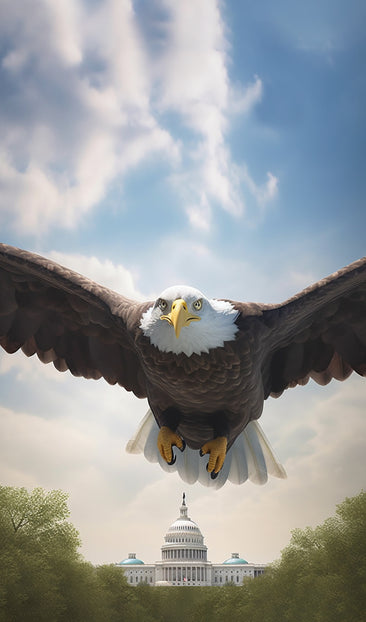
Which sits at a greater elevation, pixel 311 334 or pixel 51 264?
pixel 51 264

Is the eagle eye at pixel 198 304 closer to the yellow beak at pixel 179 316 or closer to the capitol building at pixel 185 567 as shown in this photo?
the yellow beak at pixel 179 316

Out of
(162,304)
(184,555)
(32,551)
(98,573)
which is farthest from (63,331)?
(184,555)

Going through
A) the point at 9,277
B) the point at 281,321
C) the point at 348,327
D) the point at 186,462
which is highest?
the point at 9,277

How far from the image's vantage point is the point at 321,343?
472cm

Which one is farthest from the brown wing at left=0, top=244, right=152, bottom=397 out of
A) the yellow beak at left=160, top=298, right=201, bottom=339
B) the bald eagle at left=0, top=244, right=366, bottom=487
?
the yellow beak at left=160, top=298, right=201, bottom=339

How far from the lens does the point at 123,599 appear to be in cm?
2084

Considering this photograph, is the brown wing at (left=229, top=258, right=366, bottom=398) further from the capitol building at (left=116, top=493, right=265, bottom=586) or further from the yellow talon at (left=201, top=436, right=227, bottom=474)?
the capitol building at (left=116, top=493, right=265, bottom=586)

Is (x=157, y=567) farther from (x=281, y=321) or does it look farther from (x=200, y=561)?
(x=281, y=321)

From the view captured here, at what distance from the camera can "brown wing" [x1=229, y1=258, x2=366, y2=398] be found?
4066mm

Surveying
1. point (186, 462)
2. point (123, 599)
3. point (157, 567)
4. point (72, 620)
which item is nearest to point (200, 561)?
point (157, 567)

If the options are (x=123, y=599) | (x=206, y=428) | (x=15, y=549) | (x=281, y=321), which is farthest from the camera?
(x=123, y=599)

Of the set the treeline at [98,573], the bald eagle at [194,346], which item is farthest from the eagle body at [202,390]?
the treeline at [98,573]

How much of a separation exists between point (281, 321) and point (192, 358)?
0.63 meters

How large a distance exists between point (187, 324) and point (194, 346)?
14 cm
